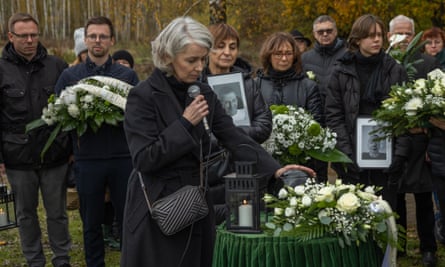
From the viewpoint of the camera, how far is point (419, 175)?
750 cm

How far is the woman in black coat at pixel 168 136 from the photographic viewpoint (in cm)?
442

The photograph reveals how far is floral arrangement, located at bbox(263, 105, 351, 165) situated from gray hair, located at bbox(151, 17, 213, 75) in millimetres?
2383

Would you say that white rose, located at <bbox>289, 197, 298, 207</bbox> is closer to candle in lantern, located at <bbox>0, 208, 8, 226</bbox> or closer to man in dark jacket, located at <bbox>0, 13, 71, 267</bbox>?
man in dark jacket, located at <bbox>0, 13, 71, 267</bbox>

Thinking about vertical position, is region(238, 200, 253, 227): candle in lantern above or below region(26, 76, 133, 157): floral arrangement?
below

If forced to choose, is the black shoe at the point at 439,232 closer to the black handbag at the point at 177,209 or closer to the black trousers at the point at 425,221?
the black trousers at the point at 425,221

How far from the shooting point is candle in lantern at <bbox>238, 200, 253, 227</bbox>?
4574 mm

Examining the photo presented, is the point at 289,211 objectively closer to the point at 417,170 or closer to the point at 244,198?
the point at 244,198

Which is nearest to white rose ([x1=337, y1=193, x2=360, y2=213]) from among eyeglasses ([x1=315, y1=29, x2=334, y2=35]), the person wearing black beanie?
eyeglasses ([x1=315, y1=29, x2=334, y2=35])

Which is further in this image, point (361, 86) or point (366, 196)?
point (361, 86)

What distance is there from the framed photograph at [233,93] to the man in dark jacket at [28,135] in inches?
66.3

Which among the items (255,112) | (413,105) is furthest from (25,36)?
(413,105)

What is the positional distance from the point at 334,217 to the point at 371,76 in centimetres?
302

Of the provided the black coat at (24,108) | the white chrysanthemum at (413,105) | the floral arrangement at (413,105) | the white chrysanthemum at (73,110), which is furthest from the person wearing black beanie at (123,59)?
the white chrysanthemum at (413,105)

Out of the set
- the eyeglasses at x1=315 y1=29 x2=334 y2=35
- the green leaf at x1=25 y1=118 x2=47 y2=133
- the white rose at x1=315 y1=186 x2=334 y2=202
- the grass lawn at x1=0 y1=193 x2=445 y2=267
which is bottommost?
the grass lawn at x1=0 y1=193 x2=445 y2=267
